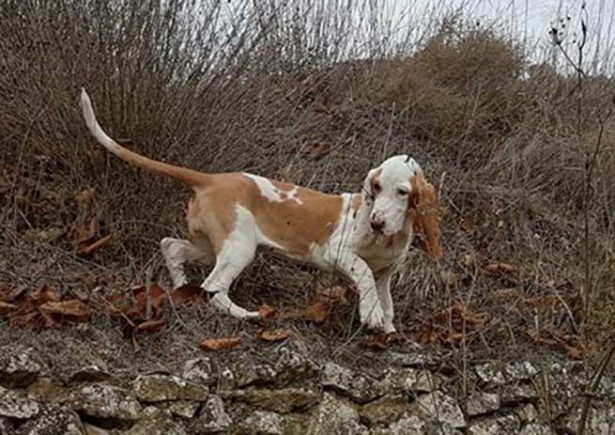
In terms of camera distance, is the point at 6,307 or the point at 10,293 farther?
the point at 10,293

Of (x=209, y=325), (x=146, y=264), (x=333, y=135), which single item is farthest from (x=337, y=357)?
(x=333, y=135)

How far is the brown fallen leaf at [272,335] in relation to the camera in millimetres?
3260

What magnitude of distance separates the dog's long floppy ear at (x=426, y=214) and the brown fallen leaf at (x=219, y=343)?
2.68ft

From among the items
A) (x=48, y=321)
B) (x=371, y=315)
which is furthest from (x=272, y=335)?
(x=48, y=321)

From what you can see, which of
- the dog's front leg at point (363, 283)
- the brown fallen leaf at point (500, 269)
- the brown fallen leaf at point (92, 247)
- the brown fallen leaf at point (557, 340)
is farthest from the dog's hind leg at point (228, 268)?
the brown fallen leaf at point (500, 269)

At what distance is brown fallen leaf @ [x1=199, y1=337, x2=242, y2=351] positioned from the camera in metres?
3.11

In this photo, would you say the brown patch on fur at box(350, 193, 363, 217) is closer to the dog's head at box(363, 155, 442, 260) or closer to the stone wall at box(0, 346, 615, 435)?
the dog's head at box(363, 155, 442, 260)

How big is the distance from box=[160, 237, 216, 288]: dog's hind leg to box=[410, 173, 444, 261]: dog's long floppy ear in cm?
84

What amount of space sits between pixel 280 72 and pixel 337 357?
121 inches

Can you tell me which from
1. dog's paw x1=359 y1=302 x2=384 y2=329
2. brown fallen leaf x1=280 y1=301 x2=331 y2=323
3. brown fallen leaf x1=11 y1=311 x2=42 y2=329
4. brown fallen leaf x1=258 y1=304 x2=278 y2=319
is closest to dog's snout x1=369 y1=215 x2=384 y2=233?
dog's paw x1=359 y1=302 x2=384 y2=329

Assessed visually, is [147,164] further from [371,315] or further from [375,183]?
[371,315]

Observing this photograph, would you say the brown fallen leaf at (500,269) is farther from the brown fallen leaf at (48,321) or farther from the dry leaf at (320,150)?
the brown fallen leaf at (48,321)

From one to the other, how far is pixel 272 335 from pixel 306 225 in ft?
1.59

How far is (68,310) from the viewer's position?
3.00m
